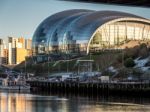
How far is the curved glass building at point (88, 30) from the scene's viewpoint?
310 ft

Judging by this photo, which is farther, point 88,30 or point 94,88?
point 88,30

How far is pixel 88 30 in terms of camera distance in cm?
9388

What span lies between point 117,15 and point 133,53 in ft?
91.4

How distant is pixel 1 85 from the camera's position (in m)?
80.1

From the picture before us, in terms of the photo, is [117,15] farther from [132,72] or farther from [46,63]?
[132,72]

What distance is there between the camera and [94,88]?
5728cm

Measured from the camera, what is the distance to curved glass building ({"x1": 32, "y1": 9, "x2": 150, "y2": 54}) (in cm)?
9450

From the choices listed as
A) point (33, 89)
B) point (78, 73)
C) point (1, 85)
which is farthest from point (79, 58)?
point (33, 89)

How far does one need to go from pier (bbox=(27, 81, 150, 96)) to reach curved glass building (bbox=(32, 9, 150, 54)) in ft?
77.1

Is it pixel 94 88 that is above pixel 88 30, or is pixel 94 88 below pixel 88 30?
below

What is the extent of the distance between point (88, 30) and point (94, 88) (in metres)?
37.3

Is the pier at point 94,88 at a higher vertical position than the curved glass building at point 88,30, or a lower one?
lower

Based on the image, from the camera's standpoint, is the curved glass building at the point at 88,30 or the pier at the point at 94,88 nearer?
the pier at the point at 94,88

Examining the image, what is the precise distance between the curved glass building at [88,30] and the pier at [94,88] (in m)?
23.5
